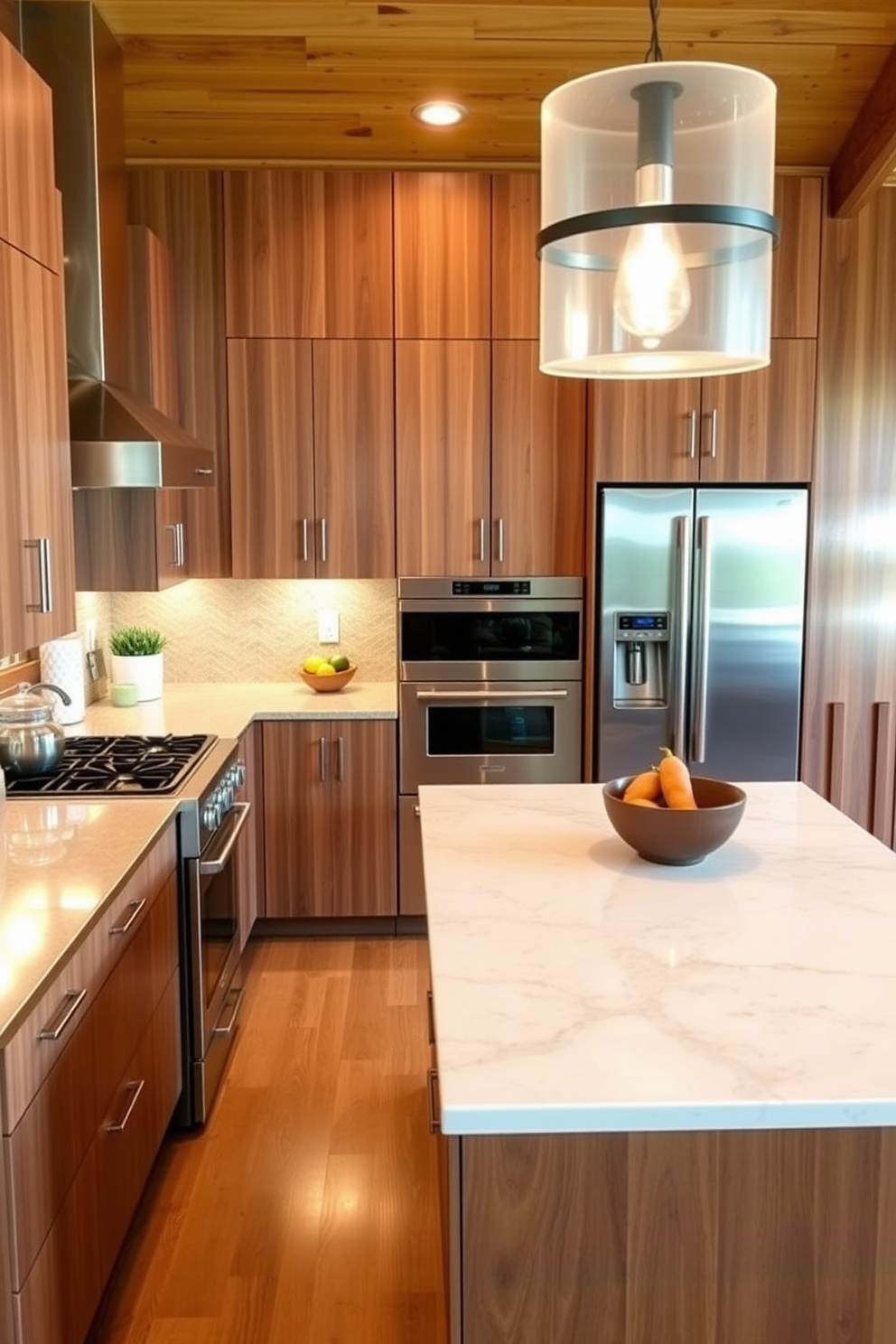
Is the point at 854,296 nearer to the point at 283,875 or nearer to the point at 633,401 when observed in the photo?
the point at 633,401

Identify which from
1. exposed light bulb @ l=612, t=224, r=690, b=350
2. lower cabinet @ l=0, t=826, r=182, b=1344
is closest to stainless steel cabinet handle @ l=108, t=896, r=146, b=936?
lower cabinet @ l=0, t=826, r=182, b=1344

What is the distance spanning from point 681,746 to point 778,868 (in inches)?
76.6

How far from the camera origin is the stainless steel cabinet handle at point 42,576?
2.38 m

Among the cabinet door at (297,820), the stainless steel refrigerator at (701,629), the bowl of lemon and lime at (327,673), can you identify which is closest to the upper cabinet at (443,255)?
the stainless steel refrigerator at (701,629)

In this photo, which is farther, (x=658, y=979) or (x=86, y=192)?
(x=86, y=192)

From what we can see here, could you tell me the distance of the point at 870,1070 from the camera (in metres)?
1.25

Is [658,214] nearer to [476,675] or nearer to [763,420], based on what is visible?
[763,420]

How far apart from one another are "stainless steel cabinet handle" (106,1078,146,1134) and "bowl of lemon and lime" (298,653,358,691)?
6.64 ft

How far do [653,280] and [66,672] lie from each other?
2541 millimetres

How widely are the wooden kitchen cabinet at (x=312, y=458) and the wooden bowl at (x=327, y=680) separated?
15.5 inches

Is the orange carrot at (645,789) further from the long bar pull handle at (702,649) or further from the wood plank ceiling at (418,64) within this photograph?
the wood plank ceiling at (418,64)

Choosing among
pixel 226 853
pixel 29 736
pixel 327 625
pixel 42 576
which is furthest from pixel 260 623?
pixel 42 576

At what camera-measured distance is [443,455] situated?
13.3ft

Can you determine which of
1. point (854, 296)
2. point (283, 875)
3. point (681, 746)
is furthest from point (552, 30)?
point (283, 875)
